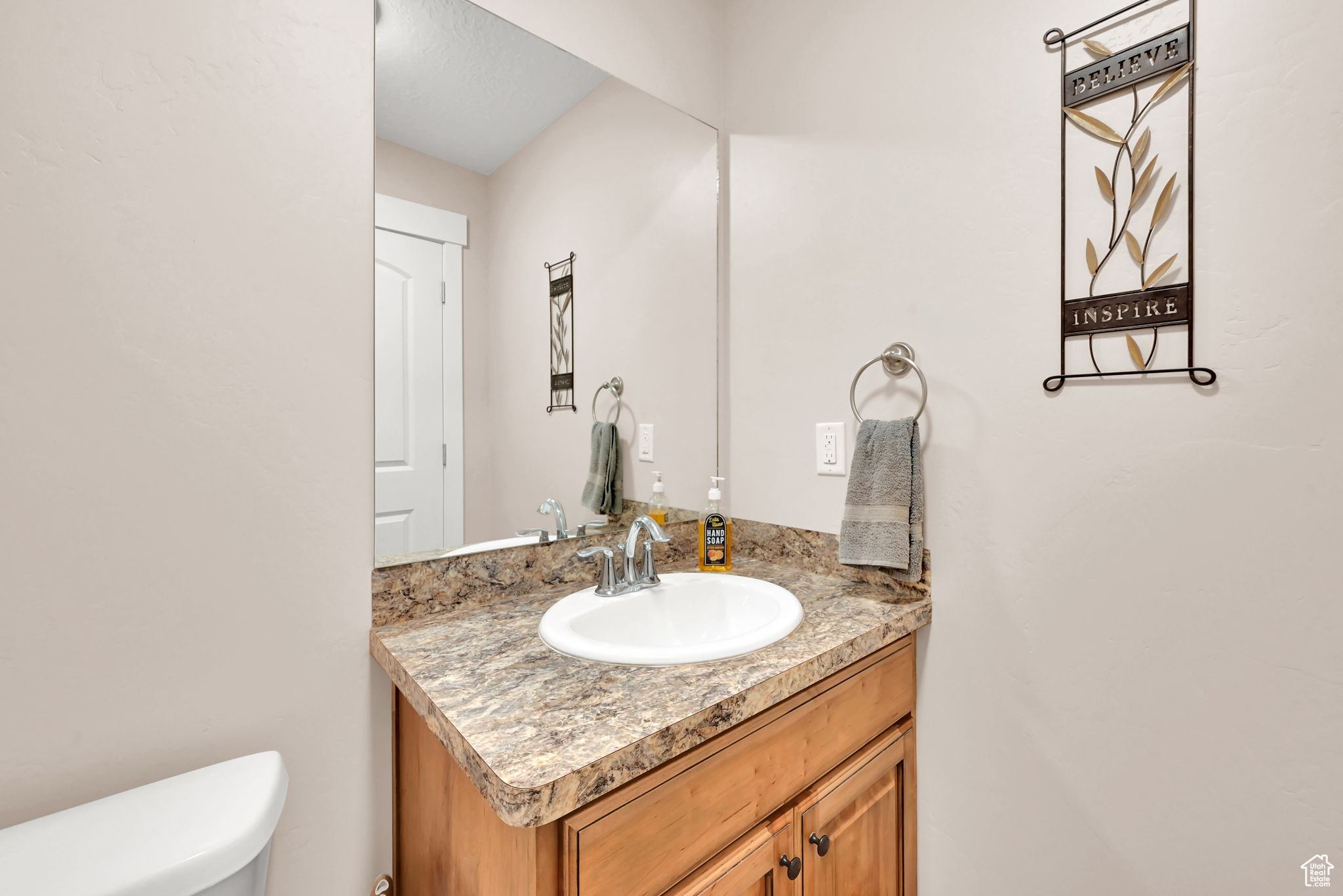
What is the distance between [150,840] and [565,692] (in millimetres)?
481

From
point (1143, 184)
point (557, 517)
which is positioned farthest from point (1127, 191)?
point (557, 517)

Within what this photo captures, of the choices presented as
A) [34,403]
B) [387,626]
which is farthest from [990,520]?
[34,403]

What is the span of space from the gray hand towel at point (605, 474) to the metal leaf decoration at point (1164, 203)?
1067 millimetres

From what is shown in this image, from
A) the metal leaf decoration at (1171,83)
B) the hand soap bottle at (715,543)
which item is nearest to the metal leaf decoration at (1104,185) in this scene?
the metal leaf decoration at (1171,83)

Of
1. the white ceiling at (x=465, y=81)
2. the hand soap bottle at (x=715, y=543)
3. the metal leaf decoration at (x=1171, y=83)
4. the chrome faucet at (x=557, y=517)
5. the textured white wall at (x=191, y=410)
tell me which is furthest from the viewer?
the hand soap bottle at (x=715, y=543)

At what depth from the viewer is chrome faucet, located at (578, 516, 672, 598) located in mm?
1173

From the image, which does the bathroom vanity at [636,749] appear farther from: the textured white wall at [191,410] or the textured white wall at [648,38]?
the textured white wall at [648,38]

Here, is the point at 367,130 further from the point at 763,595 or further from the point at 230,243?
the point at 763,595

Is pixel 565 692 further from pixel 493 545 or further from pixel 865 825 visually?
pixel 865 825

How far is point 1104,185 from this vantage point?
3.10 feet

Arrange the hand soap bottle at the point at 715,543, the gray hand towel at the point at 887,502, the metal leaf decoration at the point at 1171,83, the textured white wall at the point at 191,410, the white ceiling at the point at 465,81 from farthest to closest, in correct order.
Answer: the hand soap bottle at the point at 715,543
the gray hand towel at the point at 887,502
the white ceiling at the point at 465,81
the metal leaf decoration at the point at 1171,83
the textured white wall at the point at 191,410

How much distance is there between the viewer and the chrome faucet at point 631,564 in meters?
1.17

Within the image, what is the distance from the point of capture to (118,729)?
779 mm

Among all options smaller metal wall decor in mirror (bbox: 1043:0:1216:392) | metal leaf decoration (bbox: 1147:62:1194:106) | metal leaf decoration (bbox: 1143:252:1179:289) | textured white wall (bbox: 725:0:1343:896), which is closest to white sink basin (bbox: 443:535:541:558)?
textured white wall (bbox: 725:0:1343:896)
